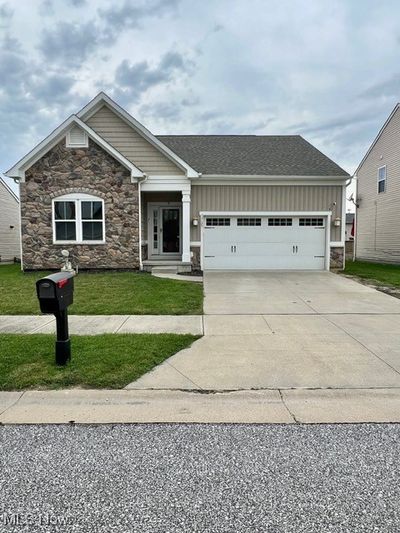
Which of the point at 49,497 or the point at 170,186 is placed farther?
the point at 170,186

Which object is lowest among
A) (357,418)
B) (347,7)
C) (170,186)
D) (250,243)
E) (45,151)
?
(357,418)

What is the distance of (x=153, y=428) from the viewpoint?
331cm

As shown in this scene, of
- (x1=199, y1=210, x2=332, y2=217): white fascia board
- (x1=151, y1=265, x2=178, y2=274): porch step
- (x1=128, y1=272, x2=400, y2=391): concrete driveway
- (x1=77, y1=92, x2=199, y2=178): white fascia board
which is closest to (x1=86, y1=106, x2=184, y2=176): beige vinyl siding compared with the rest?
(x1=77, y1=92, x2=199, y2=178): white fascia board

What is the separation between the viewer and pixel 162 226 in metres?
16.9

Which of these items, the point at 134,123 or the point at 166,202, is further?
the point at 166,202

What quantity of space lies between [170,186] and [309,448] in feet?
42.7

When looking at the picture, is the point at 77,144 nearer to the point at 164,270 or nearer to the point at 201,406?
the point at 164,270

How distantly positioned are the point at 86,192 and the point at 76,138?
1.98 meters

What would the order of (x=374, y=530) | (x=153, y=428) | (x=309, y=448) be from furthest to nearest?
(x=153, y=428)
(x=309, y=448)
(x=374, y=530)

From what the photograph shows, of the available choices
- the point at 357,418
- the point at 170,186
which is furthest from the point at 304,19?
the point at 357,418

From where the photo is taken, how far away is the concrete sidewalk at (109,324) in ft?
21.1

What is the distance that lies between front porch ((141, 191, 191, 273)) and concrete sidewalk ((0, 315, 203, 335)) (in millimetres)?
8547

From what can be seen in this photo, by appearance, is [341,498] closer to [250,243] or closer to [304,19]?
[304,19]

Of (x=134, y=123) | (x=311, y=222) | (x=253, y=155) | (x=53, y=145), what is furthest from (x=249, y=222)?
(x=53, y=145)
